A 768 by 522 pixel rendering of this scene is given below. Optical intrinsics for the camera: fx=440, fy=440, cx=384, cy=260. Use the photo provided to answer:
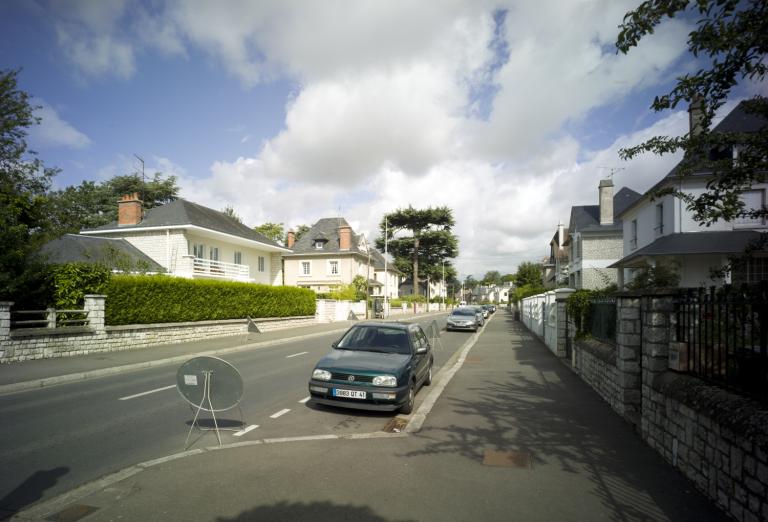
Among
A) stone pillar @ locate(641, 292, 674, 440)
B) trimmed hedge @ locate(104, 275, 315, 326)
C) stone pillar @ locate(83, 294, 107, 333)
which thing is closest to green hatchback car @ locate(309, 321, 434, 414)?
stone pillar @ locate(641, 292, 674, 440)

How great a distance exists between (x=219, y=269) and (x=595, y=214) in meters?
33.0

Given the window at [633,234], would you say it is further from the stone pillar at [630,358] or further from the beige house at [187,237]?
the beige house at [187,237]

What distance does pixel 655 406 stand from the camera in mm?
5418

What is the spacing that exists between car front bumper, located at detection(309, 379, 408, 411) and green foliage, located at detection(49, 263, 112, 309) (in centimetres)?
1201

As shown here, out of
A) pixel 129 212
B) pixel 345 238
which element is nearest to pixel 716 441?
pixel 129 212

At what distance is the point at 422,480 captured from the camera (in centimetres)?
448

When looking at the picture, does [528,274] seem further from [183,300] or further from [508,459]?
[508,459]

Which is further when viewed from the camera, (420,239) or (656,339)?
(420,239)

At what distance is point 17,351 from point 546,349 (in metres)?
16.9

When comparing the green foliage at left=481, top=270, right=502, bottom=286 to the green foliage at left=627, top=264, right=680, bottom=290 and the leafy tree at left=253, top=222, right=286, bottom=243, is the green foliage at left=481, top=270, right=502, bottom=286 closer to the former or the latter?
the leafy tree at left=253, top=222, right=286, bottom=243

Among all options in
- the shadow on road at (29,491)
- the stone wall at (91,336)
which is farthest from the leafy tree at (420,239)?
the shadow on road at (29,491)

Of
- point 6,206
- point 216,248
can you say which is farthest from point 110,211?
point 6,206

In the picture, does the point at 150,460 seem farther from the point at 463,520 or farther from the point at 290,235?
the point at 290,235

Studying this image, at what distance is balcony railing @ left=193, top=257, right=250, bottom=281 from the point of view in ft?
98.8
